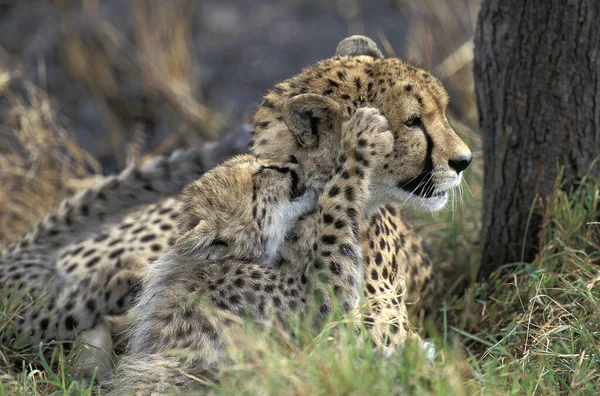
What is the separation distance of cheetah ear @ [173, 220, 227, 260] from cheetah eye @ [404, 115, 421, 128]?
0.63 meters

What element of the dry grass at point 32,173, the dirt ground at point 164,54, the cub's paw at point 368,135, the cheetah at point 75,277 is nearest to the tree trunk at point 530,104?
the cub's paw at point 368,135

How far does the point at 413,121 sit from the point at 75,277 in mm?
1438

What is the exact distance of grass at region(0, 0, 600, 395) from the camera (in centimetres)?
194

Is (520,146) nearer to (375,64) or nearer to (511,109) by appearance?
(511,109)

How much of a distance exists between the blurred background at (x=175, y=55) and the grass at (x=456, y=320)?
0.28m

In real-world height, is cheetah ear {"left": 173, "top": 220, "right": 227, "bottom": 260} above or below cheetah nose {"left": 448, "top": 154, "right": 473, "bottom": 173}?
above

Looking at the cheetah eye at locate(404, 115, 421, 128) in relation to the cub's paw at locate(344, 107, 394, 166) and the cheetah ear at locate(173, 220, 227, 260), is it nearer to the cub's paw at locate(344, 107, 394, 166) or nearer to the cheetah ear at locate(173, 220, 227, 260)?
the cub's paw at locate(344, 107, 394, 166)

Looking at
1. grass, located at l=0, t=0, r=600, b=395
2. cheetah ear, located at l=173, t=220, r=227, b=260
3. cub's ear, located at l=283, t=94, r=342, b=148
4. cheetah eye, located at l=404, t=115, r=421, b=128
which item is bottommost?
grass, located at l=0, t=0, r=600, b=395

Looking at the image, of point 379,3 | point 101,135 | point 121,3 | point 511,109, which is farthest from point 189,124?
point 511,109

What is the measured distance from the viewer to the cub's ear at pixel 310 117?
2.44 m

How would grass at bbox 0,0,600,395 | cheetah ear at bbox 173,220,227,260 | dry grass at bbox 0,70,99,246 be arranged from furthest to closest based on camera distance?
dry grass at bbox 0,70,99,246
cheetah ear at bbox 173,220,227,260
grass at bbox 0,0,600,395

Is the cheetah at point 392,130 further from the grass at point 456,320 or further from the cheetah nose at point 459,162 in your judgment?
the grass at point 456,320

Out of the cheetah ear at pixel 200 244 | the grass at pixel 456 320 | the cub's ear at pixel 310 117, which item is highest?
the cub's ear at pixel 310 117

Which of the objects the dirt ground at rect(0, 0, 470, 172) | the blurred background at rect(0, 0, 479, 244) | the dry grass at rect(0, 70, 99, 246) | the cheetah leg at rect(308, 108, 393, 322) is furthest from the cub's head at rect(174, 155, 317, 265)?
the dirt ground at rect(0, 0, 470, 172)
